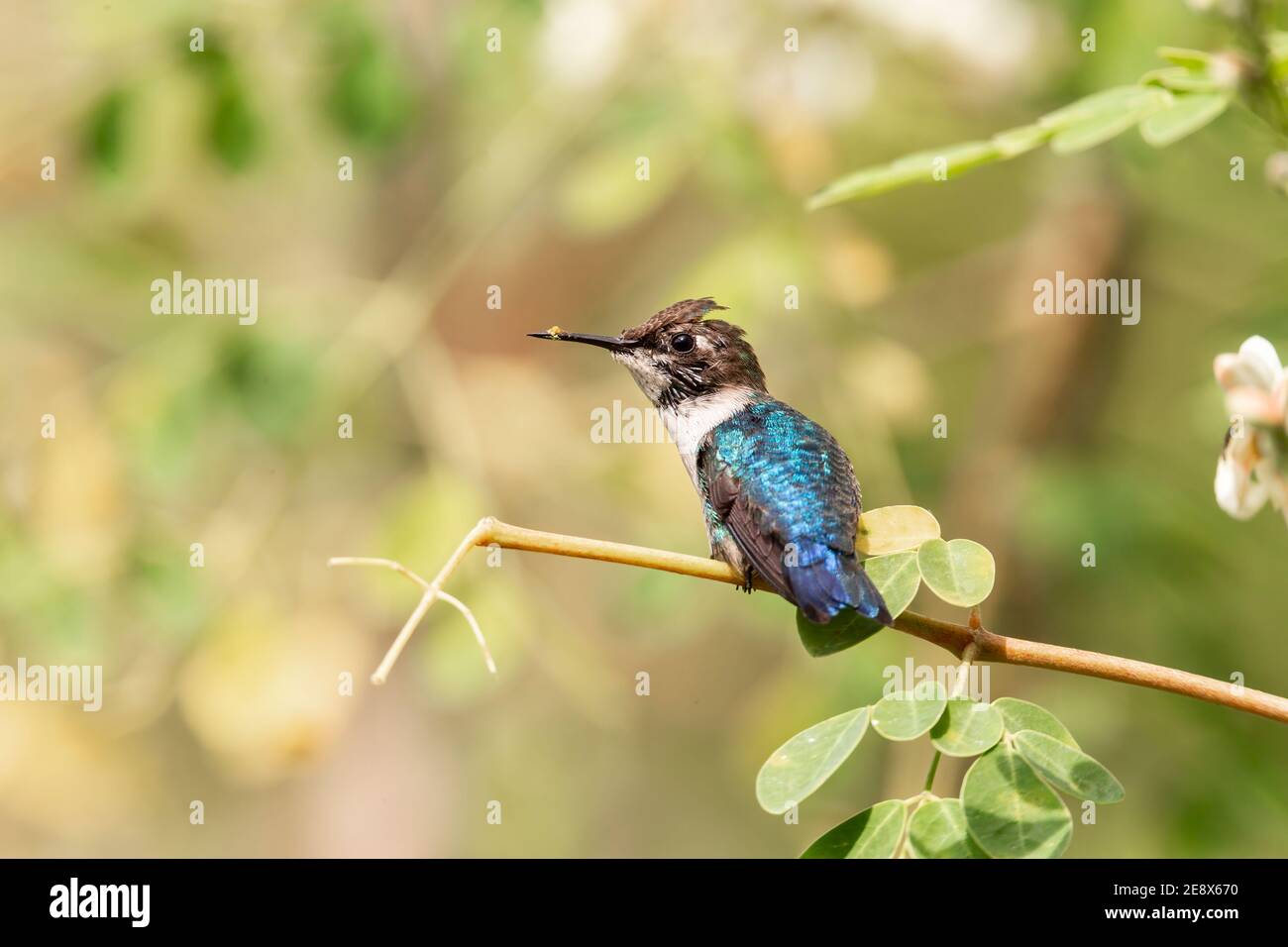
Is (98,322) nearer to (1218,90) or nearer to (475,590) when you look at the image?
(475,590)

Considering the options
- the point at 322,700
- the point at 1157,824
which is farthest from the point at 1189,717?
the point at 322,700

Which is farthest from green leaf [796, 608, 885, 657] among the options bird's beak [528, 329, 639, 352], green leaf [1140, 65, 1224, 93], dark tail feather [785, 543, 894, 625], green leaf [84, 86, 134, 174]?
green leaf [84, 86, 134, 174]

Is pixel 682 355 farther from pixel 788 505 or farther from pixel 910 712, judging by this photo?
pixel 910 712

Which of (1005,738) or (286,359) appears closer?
(1005,738)

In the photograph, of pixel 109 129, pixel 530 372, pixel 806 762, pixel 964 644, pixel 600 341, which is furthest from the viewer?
pixel 530 372

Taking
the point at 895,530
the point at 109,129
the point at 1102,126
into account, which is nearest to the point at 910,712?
the point at 895,530

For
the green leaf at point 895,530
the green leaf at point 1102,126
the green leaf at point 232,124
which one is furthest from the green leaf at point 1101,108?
the green leaf at point 232,124
